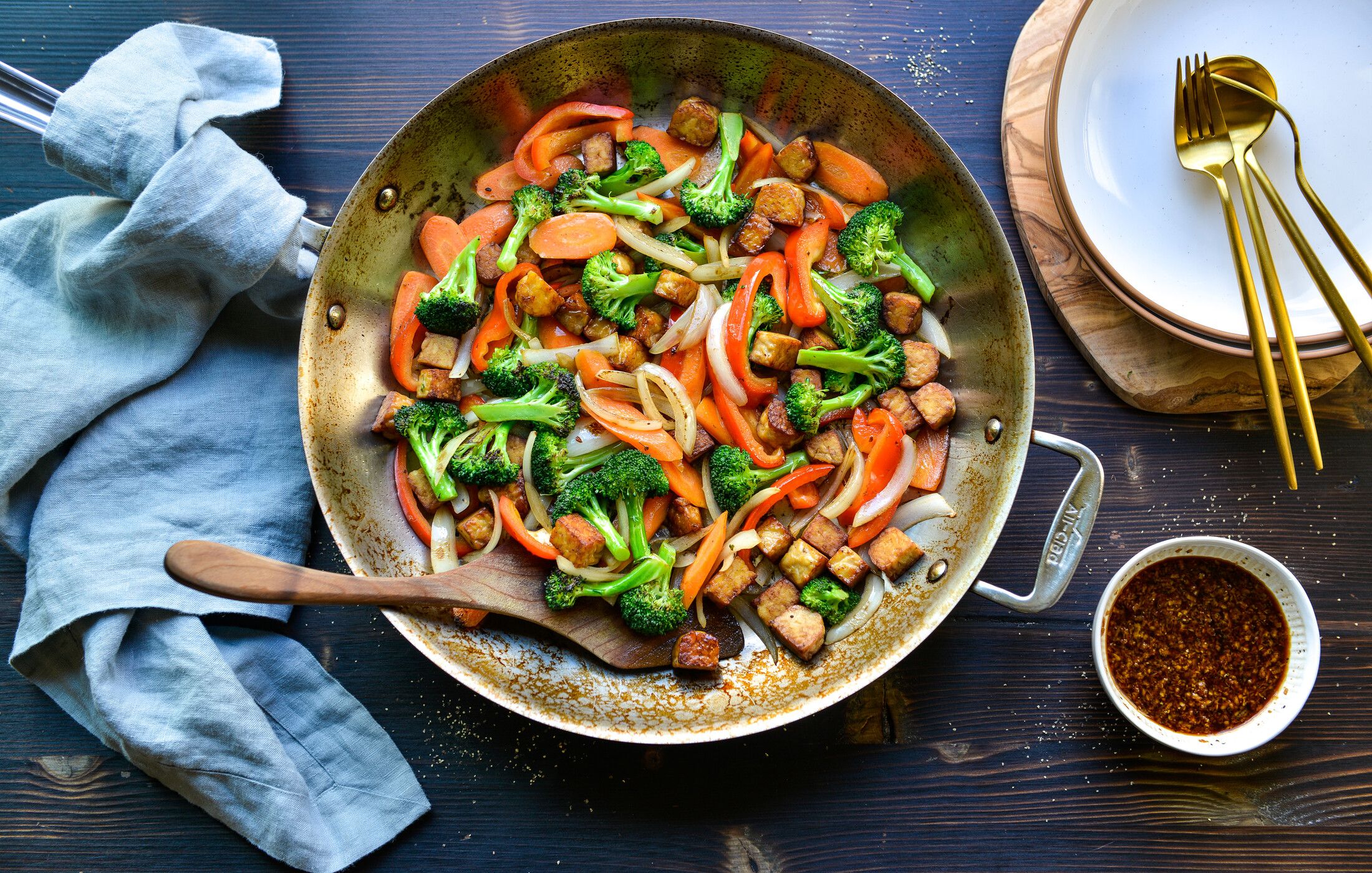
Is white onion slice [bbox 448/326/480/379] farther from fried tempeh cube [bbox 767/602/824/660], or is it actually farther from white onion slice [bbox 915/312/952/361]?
white onion slice [bbox 915/312/952/361]

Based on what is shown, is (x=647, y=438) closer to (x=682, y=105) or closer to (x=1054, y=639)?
(x=682, y=105)

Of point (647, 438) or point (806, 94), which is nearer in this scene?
point (647, 438)

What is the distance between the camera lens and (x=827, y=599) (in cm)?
262

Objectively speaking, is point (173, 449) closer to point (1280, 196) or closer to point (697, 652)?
point (697, 652)

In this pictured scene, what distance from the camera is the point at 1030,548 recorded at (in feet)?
9.20

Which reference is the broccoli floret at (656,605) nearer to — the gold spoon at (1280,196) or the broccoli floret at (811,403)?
the broccoli floret at (811,403)

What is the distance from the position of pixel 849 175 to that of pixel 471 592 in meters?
1.86

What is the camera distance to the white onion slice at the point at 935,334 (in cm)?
277

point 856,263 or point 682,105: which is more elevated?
point 682,105

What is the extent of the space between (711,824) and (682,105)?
8.00 ft

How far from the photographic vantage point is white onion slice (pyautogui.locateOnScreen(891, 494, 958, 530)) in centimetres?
267

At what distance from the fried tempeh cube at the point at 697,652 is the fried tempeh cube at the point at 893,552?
60cm

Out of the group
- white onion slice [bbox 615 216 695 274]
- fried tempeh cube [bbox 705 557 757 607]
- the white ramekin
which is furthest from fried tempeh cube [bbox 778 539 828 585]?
white onion slice [bbox 615 216 695 274]

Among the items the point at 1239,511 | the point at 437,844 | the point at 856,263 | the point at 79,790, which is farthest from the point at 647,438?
the point at 79,790
